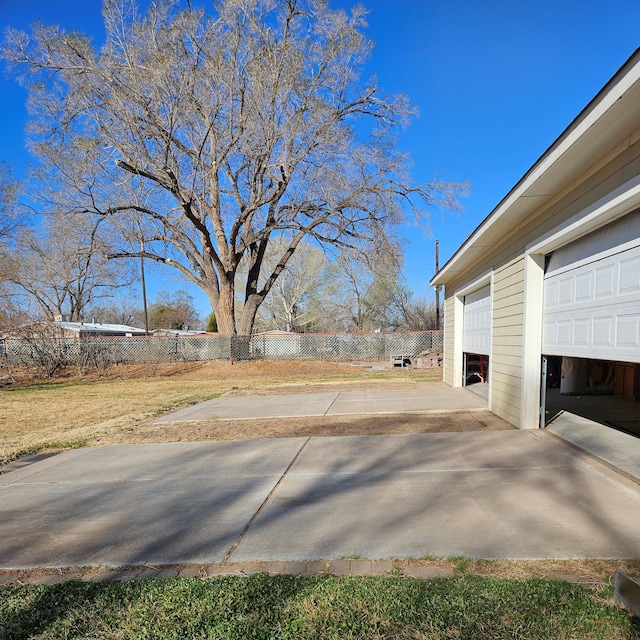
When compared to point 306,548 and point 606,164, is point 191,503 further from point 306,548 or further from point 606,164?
point 606,164

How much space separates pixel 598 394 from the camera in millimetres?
8297

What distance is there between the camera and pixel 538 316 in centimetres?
558

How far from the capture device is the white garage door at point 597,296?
12.0ft

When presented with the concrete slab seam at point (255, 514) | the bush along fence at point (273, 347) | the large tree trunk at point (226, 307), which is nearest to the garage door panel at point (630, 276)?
the concrete slab seam at point (255, 514)

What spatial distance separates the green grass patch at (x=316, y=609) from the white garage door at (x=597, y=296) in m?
2.44

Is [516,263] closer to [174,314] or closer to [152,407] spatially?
[152,407]

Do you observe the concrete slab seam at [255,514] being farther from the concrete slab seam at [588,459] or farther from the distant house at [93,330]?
the distant house at [93,330]

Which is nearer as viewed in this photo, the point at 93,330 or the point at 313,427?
the point at 313,427

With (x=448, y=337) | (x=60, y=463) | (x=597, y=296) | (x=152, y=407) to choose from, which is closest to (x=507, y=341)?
(x=597, y=296)

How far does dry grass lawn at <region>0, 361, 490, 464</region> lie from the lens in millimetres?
6219

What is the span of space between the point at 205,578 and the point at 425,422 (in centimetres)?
454

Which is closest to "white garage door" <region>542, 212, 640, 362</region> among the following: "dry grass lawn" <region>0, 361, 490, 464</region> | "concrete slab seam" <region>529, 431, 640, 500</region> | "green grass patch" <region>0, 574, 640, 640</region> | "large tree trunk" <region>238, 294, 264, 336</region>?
"concrete slab seam" <region>529, 431, 640, 500</region>

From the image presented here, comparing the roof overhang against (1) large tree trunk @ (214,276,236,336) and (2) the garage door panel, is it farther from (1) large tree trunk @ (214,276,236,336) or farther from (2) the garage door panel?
(1) large tree trunk @ (214,276,236,336)

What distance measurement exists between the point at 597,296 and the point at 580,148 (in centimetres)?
148
